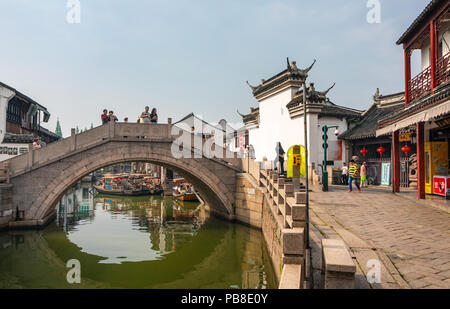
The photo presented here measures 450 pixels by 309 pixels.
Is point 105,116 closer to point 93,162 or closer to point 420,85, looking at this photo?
point 93,162

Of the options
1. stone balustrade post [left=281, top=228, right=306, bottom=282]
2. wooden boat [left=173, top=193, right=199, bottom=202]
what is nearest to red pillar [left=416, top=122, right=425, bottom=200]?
stone balustrade post [left=281, top=228, right=306, bottom=282]

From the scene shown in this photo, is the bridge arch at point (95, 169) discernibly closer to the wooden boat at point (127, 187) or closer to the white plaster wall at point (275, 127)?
the white plaster wall at point (275, 127)

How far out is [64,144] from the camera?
535 inches

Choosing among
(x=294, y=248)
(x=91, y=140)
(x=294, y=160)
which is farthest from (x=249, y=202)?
(x=294, y=248)

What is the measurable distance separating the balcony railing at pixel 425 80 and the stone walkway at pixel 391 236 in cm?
394

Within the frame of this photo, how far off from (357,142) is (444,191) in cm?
767

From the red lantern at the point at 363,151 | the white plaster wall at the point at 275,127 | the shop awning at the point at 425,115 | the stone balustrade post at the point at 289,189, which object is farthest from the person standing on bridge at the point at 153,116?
the red lantern at the point at 363,151

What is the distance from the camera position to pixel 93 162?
13.9 meters

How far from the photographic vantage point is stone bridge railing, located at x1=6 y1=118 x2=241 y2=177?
13227 millimetres

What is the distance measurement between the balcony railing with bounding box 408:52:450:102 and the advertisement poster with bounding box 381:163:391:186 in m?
5.08

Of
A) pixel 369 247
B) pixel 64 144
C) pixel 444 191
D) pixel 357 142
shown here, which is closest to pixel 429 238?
pixel 369 247

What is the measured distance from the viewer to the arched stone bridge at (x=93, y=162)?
1323cm

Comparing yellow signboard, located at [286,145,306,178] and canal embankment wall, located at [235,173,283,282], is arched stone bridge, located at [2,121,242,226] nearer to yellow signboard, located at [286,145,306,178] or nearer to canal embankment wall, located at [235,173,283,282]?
canal embankment wall, located at [235,173,283,282]
